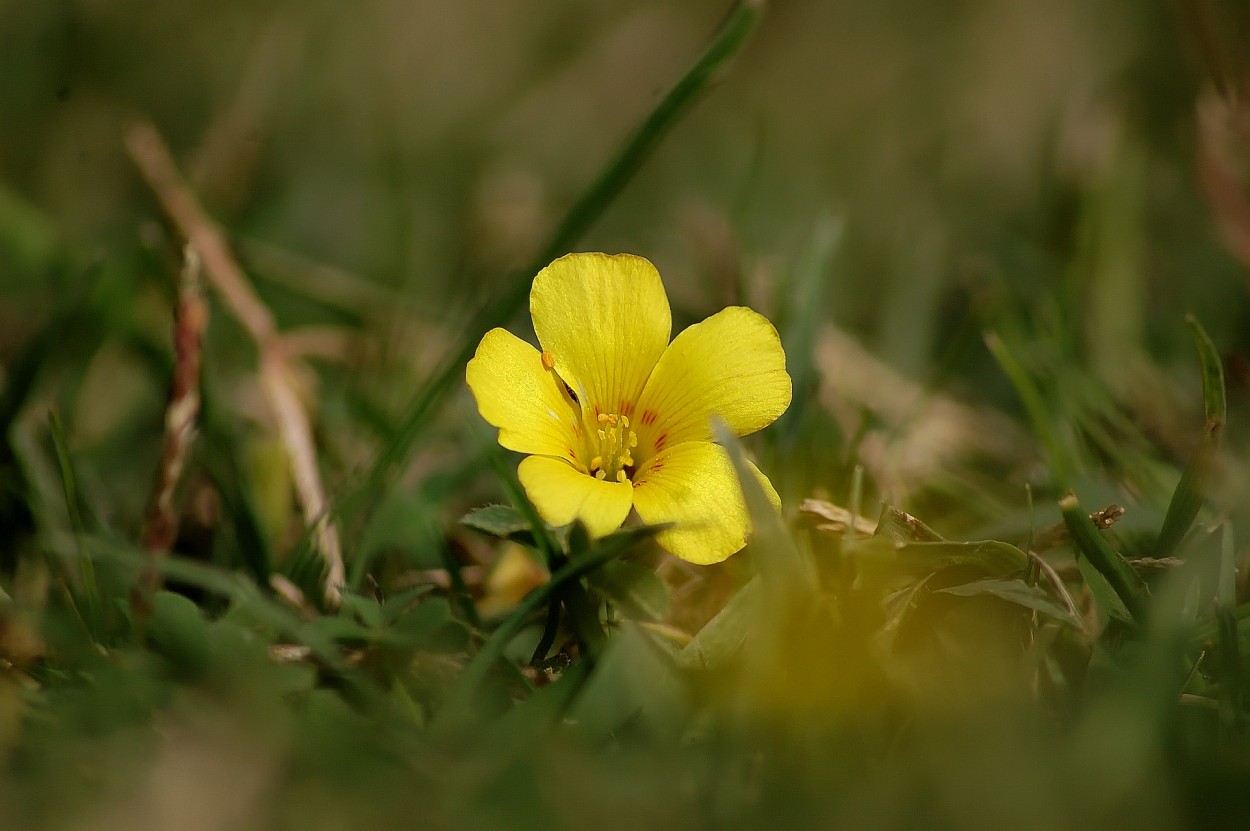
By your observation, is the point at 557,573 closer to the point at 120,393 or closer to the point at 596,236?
the point at 120,393

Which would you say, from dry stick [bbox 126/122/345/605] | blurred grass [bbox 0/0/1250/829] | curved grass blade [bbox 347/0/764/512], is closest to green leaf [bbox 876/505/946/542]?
blurred grass [bbox 0/0/1250/829]

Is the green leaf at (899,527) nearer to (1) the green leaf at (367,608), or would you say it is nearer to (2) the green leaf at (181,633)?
(1) the green leaf at (367,608)

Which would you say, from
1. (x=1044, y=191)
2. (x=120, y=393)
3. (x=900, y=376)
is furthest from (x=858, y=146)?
(x=120, y=393)

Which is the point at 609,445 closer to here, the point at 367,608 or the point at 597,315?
the point at 597,315

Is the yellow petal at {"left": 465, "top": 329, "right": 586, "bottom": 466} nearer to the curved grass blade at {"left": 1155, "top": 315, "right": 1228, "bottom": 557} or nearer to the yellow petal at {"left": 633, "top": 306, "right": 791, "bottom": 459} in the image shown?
the yellow petal at {"left": 633, "top": 306, "right": 791, "bottom": 459}

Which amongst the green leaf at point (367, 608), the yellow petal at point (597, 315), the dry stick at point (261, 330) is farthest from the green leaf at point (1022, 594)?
the dry stick at point (261, 330)

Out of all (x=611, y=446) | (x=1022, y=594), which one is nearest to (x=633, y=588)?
(x=611, y=446)
